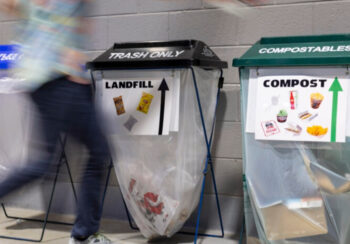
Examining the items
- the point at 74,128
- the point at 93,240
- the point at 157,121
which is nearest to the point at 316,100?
the point at 157,121

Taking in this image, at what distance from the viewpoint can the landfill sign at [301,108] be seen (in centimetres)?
245

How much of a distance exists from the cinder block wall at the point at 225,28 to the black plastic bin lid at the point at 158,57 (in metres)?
0.34

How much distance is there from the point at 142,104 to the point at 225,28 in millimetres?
868

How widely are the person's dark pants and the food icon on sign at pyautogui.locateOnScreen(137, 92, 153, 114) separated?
29 cm

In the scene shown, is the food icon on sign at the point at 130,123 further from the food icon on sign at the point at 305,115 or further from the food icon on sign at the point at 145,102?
the food icon on sign at the point at 305,115

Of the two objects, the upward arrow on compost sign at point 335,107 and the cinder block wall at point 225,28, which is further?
the cinder block wall at point 225,28

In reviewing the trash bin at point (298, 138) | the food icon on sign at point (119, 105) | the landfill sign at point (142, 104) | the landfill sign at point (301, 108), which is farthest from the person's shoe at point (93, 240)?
the landfill sign at point (301, 108)

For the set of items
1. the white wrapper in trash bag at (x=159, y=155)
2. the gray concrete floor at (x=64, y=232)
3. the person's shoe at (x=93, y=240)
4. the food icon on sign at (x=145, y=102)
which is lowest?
the gray concrete floor at (x=64, y=232)

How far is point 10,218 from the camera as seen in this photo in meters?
3.71

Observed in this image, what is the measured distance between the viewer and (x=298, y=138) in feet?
8.23

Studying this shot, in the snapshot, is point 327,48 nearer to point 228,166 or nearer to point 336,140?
point 336,140

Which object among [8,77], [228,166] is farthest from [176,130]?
[8,77]

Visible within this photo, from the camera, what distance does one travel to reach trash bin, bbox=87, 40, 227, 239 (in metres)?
2.82

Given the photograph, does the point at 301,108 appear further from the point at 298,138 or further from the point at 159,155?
the point at 159,155
